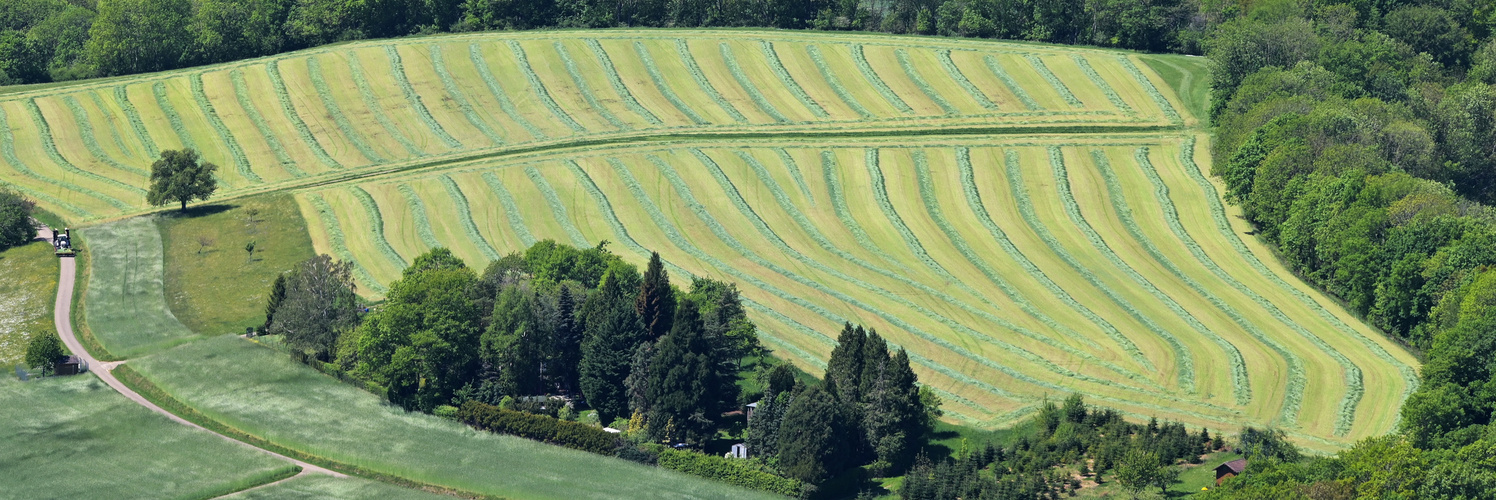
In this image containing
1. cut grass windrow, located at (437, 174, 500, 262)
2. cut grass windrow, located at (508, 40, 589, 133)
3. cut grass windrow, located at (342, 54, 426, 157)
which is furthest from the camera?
cut grass windrow, located at (508, 40, 589, 133)

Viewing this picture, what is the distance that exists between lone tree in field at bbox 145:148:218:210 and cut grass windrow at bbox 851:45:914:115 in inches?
2506

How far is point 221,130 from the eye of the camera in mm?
182000

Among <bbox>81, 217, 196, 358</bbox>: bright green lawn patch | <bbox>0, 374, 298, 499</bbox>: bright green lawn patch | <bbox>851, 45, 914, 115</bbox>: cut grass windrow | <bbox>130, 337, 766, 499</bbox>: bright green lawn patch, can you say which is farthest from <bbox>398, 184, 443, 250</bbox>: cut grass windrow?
<bbox>851, 45, 914, 115</bbox>: cut grass windrow

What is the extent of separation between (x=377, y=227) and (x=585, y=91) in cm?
3890

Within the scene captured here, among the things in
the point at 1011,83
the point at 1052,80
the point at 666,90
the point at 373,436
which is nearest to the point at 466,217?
the point at 666,90

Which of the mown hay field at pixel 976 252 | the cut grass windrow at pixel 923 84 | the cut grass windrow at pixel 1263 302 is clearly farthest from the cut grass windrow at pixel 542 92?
the cut grass windrow at pixel 1263 302

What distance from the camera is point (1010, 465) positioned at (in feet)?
361

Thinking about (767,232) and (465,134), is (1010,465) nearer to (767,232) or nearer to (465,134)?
(767,232)

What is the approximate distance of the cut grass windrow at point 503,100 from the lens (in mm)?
179125

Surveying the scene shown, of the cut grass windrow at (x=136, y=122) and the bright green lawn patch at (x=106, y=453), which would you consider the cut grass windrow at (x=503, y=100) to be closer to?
the cut grass windrow at (x=136, y=122)

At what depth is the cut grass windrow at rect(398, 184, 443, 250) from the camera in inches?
5973

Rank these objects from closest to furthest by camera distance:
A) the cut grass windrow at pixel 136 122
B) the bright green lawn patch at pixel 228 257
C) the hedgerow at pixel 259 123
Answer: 1. the bright green lawn patch at pixel 228 257
2. the hedgerow at pixel 259 123
3. the cut grass windrow at pixel 136 122

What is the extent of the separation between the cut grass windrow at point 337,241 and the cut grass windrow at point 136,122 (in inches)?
856

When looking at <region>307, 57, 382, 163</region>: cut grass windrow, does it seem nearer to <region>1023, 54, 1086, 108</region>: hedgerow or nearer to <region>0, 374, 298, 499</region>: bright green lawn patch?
<region>0, 374, 298, 499</region>: bright green lawn patch
